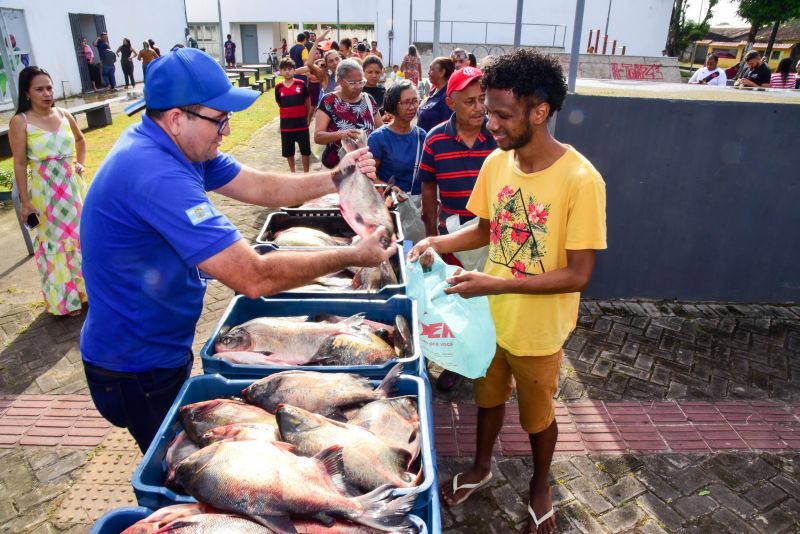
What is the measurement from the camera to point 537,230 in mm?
2504

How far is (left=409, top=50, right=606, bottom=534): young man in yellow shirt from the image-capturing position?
2.34 meters

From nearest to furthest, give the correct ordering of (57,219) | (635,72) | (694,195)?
(57,219), (694,195), (635,72)

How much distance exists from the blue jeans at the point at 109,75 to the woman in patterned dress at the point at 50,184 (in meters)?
20.8

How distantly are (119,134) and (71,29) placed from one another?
1016cm

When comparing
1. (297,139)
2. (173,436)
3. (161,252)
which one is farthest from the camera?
(297,139)

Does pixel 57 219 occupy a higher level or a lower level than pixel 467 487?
higher

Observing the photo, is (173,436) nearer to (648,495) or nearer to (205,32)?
(648,495)

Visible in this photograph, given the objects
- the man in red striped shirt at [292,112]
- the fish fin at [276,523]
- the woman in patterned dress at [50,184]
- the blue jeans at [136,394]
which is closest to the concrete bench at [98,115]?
the man in red striped shirt at [292,112]

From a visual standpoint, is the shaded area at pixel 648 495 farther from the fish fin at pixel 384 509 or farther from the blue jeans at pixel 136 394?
the blue jeans at pixel 136 394

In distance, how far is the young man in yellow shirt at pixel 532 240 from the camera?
92.2 inches

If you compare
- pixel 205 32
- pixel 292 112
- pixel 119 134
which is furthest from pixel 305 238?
pixel 205 32

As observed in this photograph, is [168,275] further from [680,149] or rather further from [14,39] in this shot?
[14,39]

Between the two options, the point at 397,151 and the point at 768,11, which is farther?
the point at 768,11

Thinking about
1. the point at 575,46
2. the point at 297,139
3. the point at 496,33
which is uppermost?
the point at 496,33
